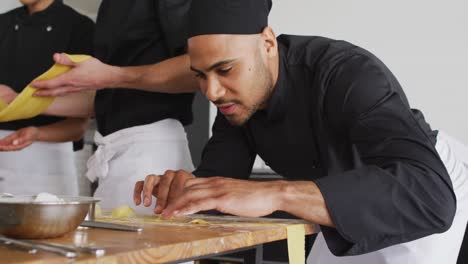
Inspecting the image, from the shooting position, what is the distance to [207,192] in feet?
3.77

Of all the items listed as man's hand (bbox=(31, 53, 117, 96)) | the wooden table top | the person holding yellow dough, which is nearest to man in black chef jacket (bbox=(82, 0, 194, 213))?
man's hand (bbox=(31, 53, 117, 96))

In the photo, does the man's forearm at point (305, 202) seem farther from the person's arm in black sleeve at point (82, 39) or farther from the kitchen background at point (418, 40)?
the kitchen background at point (418, 40)

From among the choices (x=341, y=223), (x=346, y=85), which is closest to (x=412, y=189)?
(x=341, y=223)

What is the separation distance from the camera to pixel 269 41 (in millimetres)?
1615

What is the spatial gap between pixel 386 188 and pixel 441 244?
436 millimetres

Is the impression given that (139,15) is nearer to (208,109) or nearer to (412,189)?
(412,189)

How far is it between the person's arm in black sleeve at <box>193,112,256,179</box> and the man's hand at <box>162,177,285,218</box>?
546mm

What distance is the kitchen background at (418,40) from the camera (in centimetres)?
335

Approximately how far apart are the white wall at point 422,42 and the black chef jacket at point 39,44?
1.70 m

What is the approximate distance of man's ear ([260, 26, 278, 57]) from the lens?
1.60 m

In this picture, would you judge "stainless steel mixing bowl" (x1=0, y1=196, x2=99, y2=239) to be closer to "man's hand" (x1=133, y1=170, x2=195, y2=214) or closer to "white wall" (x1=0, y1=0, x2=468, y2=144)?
"man's hand" (x1=133, y1=170, x2=195, y2=214)

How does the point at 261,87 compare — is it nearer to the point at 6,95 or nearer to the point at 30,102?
the point at 30,102

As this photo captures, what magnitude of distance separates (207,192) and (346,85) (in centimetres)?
46

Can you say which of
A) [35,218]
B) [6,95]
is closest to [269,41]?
[35,218]
